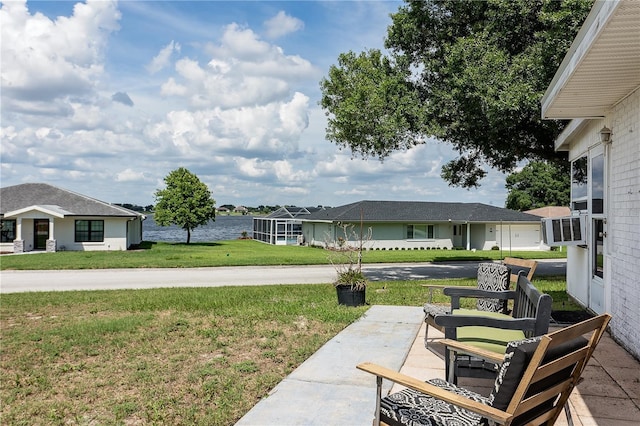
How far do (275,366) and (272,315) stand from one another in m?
3.13

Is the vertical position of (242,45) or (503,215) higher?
(242,45)

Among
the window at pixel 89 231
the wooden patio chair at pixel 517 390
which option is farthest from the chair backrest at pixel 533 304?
the window at pixel 89 231

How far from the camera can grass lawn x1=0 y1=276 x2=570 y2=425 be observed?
4520mm

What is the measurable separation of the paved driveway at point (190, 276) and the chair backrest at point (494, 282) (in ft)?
28.7

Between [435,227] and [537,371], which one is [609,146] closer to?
[537,371]

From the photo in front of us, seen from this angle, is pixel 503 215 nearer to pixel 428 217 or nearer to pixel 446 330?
pixel 428 217

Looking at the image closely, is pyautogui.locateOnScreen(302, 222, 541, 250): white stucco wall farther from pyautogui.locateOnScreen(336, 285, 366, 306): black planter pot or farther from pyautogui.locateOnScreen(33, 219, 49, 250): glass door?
pyautogui.locateOnScreen(336, 285, 366, 306): black planter pot

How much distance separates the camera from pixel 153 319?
875 cm

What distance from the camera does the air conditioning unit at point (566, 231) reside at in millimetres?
9539

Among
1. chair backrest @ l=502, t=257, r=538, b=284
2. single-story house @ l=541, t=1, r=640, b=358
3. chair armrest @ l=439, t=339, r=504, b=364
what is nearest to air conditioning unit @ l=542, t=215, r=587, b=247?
single-story house @ l=541, t=1, r=640, b=358

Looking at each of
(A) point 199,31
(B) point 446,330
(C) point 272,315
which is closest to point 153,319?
(C) point 272,315

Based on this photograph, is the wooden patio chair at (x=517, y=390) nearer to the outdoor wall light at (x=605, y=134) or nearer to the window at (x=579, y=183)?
the outdoor wall light at (x=605, y=134)

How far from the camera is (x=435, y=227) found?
3778cm

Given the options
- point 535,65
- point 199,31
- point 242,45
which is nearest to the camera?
point 242,45
